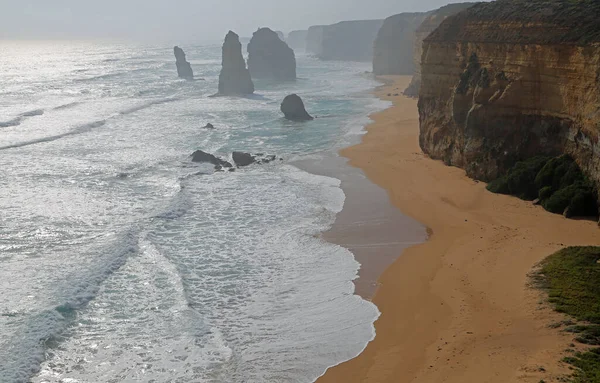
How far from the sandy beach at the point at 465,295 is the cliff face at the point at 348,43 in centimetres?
12884

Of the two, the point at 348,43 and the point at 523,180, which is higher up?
the point at 348,43

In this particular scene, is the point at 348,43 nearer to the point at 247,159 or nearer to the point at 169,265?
the point at 247,159

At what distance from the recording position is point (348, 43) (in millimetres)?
155000

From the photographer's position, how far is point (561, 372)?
12.0 metres

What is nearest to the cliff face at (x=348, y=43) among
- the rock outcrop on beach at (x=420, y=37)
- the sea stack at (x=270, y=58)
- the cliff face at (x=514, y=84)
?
the sea stack at (x=270, y=58)

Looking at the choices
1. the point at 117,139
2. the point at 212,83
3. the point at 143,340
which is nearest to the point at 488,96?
the point at 143,340

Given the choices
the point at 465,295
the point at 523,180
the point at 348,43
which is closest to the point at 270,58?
the point at 348,43

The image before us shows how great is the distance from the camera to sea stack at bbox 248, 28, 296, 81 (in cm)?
9556

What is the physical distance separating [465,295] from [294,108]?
37.8m

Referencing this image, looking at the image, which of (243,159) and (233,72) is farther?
(233,72)

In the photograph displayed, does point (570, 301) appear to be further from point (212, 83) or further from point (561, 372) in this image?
point (212, 83)

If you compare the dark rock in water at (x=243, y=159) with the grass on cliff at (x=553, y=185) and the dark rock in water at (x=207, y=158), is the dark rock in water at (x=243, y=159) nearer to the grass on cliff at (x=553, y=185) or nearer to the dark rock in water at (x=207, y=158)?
the dark rock in water at (x=207, y=158)

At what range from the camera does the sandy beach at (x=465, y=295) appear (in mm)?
13047

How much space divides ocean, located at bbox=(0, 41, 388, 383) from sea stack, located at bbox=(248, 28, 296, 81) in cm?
5278
